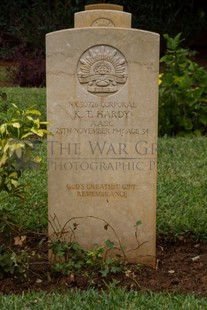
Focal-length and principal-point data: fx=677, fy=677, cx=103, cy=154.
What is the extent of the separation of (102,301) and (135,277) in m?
0.53

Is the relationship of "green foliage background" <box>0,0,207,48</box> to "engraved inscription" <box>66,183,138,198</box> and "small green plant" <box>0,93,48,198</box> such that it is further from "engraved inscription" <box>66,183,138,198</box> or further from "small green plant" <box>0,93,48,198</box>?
"small green plant" <box>0,93,48,198</box>

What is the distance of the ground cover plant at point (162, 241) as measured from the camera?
4.07m

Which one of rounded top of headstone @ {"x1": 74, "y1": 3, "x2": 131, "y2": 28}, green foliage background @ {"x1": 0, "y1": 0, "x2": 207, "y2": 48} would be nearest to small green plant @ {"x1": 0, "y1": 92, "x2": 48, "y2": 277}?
rounded top of headstone @ {"x1": 74, "y1": 3, "x2": 131, "y2": 28}

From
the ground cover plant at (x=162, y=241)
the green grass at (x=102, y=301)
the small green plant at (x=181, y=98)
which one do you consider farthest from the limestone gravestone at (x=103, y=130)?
the small green plant at (x=181, y=98)

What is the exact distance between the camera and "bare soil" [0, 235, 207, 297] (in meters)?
4.04

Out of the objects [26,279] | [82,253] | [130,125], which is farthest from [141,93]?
[26,279]

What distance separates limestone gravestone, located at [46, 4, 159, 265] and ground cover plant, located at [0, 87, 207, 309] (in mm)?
247

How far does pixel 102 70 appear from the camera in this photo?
423 cm

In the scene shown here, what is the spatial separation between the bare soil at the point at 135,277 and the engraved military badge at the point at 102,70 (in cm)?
105

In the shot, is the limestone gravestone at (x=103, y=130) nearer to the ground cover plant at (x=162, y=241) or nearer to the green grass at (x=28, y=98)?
the ground cover plant at (x=162, y=241)

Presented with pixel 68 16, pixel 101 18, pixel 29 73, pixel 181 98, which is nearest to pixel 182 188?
pixel 101 18

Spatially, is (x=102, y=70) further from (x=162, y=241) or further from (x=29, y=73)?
(x=29, y=73)

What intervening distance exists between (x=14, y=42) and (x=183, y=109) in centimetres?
1014

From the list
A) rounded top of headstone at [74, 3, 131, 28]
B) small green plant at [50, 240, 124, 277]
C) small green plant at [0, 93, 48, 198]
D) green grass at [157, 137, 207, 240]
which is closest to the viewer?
small green plant at [0, 93, 48, 198]
